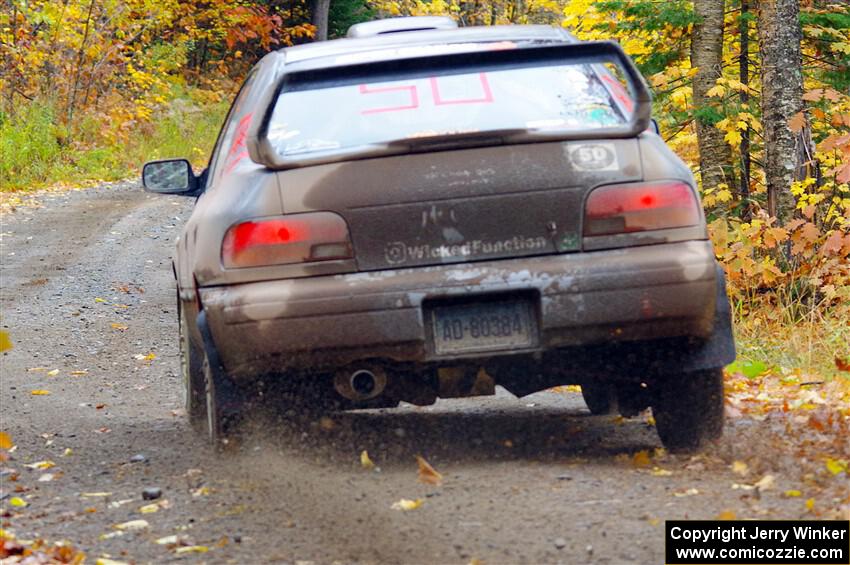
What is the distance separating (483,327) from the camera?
482 centimetres

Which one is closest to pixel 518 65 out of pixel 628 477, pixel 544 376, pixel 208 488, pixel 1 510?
pixel 544 376

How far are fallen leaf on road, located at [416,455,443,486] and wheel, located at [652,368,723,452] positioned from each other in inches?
40.4

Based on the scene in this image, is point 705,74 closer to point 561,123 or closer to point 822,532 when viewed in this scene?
point 561,123

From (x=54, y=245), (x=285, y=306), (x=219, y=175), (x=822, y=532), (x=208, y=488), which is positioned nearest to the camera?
(x=822, y=532)

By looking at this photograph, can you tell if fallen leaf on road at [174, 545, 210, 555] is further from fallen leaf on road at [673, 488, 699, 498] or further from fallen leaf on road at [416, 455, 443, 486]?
fallen leaf on road at [673, 488, 699, 498]

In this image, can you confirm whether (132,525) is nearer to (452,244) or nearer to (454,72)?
(452,244)

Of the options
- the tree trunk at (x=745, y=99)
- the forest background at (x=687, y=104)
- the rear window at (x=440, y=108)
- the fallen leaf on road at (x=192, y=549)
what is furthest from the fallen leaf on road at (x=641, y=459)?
the tree trunk at (x=745, y=99)

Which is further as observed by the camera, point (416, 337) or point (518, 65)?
point (518, 65)

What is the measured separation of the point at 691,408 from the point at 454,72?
5.39 ft

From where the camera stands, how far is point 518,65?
519 cm

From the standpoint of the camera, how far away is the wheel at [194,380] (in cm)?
580

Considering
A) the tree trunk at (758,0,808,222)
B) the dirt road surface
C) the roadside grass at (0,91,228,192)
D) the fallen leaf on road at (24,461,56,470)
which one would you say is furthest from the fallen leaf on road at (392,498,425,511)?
the roadside grass at (0,91,228,192)

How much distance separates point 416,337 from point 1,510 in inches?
67.5

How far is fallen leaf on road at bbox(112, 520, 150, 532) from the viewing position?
4613 mm
